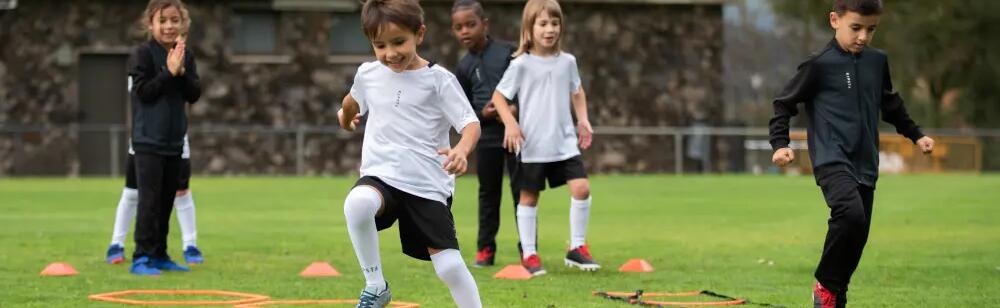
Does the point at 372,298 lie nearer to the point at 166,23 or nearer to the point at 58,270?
the point at 166,23

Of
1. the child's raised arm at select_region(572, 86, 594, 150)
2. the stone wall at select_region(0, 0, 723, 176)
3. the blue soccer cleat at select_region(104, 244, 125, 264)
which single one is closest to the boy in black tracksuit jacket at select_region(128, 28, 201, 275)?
the blue soccer cleat at select_region(104, 244, 125, 264)

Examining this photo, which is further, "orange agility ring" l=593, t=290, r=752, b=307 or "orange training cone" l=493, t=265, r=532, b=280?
"orange training cone" l=493, t=265, r=532, b=280

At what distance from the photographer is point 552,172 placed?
11.2 m

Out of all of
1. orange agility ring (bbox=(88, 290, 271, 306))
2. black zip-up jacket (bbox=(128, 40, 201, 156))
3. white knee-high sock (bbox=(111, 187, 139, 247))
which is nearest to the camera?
orange agility ring (bbox=(88, 290, 271, 306))

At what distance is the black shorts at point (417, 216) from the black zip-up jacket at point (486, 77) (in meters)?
3.98

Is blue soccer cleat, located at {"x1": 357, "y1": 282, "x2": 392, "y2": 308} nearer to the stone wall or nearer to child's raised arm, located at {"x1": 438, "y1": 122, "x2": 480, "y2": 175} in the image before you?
child's raised arm, located at {"x1": 438, "y1": 122, "x2": 480, "y2": 175}

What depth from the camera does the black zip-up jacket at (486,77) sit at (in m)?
11.4

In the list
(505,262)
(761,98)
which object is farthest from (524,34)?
(761,98)

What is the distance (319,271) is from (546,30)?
200 cm

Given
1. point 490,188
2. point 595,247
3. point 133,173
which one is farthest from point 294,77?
point 490,188

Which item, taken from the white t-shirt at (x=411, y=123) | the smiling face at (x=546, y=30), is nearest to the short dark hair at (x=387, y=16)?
the white t-shirt at (x=411, y=123)

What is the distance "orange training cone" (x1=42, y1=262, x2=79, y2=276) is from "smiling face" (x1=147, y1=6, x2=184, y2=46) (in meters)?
1.52

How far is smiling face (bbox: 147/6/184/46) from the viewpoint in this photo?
10680mm

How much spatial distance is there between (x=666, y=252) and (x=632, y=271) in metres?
1.92
